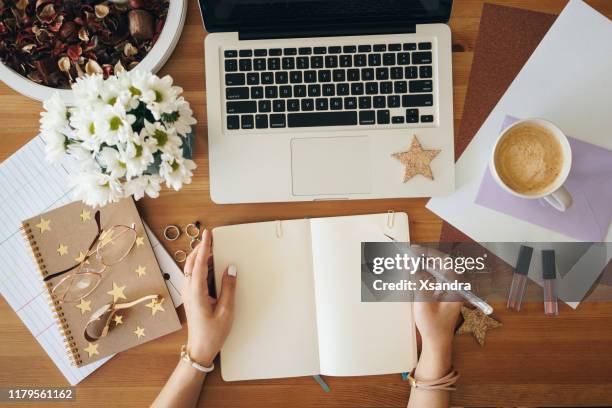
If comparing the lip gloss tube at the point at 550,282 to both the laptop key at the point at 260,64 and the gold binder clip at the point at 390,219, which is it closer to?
the gold binder clip at the point at 390,219

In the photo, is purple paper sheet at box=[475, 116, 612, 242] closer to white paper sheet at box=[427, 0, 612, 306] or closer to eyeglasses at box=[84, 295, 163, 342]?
white paper sheet at box=[427, 0, 612, 306]

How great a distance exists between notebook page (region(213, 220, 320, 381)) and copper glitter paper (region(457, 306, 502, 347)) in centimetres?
26

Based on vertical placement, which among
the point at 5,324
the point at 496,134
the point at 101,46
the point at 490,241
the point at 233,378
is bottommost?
the point at 233,378

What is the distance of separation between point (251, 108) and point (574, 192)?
57 cm

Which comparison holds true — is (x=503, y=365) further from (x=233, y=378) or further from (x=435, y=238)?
(x=233, y=378)

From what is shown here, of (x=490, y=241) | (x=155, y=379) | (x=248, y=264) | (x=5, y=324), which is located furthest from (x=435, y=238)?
(x=5, y=324)

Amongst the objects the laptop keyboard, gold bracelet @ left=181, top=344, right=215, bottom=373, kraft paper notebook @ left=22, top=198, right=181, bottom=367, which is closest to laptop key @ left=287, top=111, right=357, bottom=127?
the laptop keyboard

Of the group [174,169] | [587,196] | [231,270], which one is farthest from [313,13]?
[587,196]

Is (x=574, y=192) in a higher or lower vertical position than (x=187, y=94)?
lower

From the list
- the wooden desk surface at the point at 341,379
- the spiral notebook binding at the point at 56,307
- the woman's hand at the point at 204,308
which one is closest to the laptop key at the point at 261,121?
the wooden desk surface at the point at 341,379

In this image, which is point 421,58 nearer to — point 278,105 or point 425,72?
point 425,72

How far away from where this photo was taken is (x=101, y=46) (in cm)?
76

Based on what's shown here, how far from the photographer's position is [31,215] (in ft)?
2.65

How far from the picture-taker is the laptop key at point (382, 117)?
0.75m
